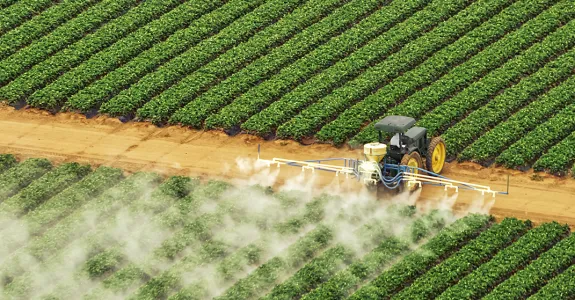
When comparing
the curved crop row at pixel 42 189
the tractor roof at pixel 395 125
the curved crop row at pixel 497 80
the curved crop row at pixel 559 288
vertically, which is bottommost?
the curved crop row at pixel 559 288

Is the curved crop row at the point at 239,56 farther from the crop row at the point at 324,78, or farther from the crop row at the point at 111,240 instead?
the crop row at the point at 111,240

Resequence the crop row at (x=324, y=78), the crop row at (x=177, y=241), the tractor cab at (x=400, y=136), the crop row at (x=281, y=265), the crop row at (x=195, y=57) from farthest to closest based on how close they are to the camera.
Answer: the crop row at (x=195, y=57)
the crop row at (x=324, y=78)
the tractor cab at (x=400, y=136)
the crop row at (x=177, y=241)
the crop row at (x=281, y=265)

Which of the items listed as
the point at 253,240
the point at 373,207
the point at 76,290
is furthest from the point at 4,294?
the point at 373,207

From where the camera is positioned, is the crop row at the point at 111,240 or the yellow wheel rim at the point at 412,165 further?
the yellow wheel rim at the point at 412,165

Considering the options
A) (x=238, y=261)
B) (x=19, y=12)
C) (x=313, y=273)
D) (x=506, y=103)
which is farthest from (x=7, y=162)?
(x=506, y=103)

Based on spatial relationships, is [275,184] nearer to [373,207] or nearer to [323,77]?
[373,207]

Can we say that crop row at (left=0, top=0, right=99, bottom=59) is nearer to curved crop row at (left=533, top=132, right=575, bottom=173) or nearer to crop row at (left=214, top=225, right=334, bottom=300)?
crop row at (left=214, top=225, right=334, bottom=300)

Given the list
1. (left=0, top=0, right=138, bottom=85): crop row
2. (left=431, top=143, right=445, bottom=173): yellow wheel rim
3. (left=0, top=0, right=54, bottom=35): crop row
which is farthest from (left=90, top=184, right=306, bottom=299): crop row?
(left=0, top=0, right=54, bottom=35): crop row

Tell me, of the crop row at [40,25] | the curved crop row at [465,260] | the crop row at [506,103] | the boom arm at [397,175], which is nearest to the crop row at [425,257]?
the curved crop row at [465,260]
